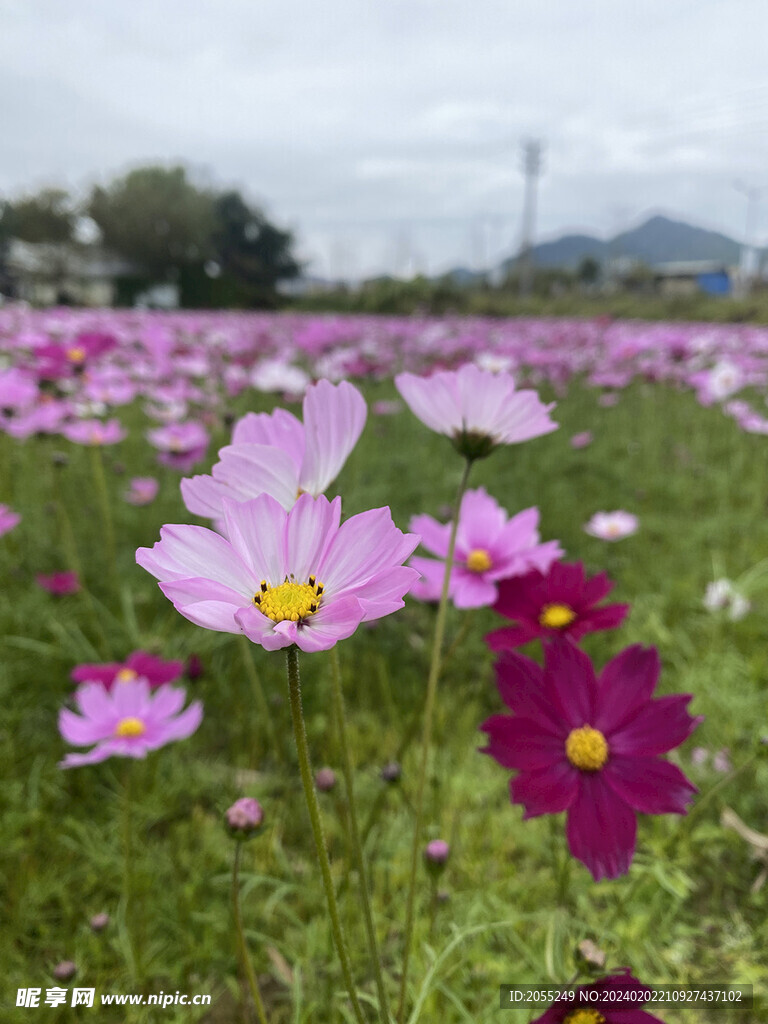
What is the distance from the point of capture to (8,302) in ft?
22.0

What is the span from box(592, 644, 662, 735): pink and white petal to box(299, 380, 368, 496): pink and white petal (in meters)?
0.25

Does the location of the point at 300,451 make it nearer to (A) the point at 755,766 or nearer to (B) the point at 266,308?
(A) the point at 755,766

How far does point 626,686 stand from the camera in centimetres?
49

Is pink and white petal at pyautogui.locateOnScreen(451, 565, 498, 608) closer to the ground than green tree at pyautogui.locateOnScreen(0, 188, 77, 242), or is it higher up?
closer to the ground

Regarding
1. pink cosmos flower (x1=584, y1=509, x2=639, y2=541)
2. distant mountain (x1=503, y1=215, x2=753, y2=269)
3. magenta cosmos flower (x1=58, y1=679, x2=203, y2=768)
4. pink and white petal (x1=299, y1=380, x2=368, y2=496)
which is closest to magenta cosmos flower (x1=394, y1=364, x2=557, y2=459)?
pink and white petal (x1=299, y1=380, x2=368, y2=496)

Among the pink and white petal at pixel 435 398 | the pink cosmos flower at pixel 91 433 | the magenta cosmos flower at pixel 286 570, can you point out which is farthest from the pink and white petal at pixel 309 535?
the pink cosmos flower at pixel 91 433

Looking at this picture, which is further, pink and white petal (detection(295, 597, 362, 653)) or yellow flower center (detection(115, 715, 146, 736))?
yellow flower center (detection(115, 715, 146, 736))

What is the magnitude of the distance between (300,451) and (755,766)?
95 cm

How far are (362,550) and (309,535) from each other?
0.11 ft

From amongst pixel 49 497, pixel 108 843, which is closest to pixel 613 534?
pixel 108 843

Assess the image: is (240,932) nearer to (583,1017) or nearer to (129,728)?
(583,1017)

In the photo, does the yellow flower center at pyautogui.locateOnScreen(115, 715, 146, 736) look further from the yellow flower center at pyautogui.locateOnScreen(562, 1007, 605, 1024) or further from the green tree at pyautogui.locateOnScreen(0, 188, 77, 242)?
the green tree at pyautogui.locateOnScreen(0, 188, 77, 242)

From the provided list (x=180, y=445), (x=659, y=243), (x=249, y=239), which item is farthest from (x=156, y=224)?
(x=659, y=243)

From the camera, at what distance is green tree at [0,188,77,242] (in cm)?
1850
